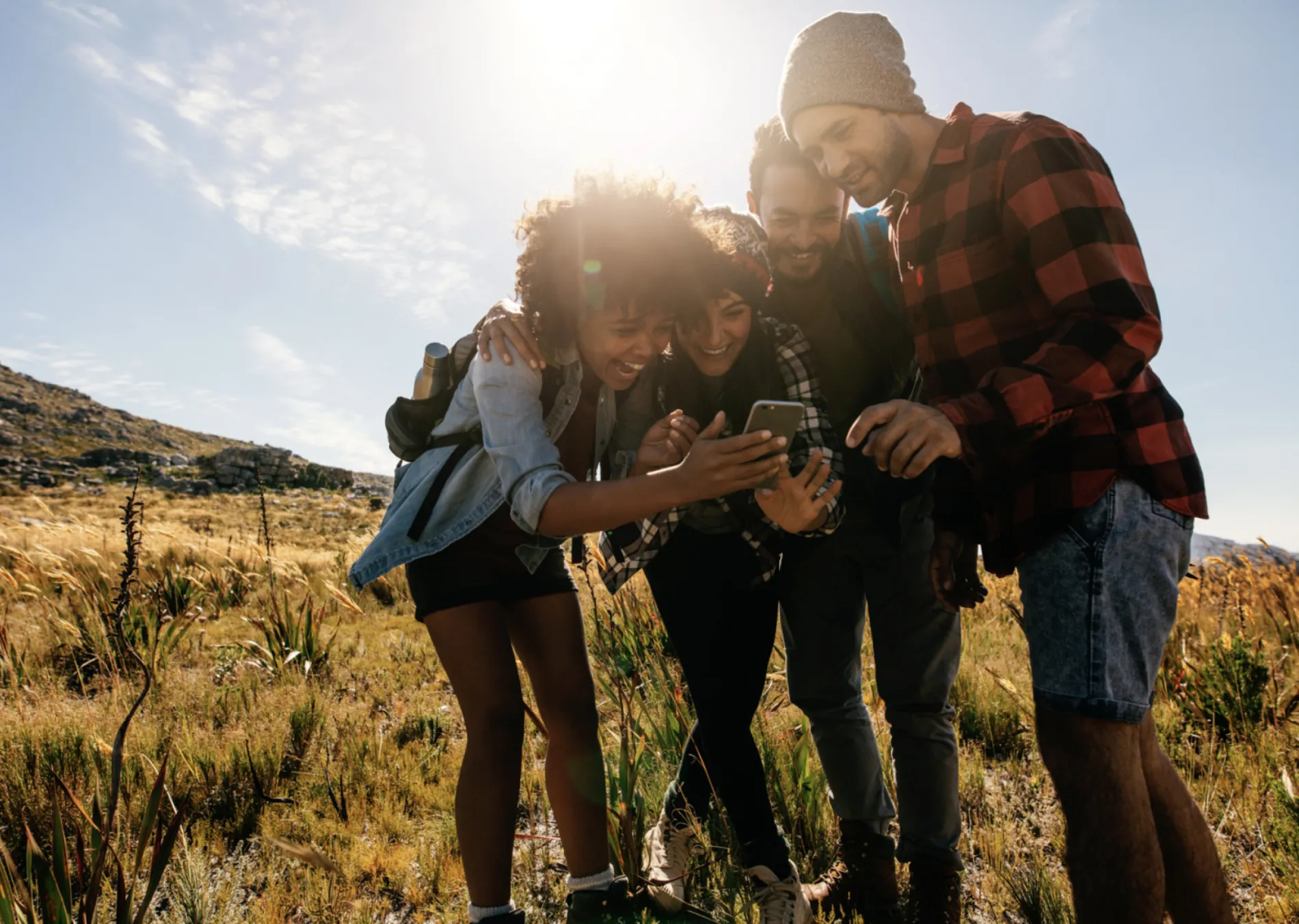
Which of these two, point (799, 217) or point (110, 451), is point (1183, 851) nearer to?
point (799, 217)

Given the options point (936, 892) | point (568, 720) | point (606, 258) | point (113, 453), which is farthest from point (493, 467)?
point (113, 453)

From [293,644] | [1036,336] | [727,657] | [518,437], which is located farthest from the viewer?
[293,644]

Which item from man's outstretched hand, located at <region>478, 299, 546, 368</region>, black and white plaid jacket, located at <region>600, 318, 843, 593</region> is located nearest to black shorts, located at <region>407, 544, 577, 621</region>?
black and white plaid jacket, located at <region>600, 318, 843, 593</region>

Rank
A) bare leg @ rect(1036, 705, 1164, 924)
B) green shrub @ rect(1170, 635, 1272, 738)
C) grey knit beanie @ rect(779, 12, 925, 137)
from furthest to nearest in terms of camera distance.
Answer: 1. green shrub @ rect(1170, 635, 1272, 738)
2. grey knit beanie @ rect(779, 12, 925, 137)
3. bare leg @ rect(1036, 705, 1164, 924)

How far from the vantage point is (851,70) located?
185 centimetres

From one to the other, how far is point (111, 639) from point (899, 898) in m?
5.05

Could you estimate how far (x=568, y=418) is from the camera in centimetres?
213

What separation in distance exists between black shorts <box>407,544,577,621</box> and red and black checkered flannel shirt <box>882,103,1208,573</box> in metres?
1.20

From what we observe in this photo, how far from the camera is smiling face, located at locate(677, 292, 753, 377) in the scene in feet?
6.80

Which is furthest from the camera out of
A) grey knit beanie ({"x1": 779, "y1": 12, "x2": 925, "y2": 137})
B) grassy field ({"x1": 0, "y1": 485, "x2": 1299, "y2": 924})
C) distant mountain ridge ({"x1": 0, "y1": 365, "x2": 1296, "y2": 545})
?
distant mountain ridge ({"x1": 0, "y1": 365, "x2": 1296, "y2": 545})

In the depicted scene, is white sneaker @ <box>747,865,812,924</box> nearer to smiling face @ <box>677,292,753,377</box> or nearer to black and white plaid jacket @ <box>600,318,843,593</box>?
black and white plaid jacket @ <box>600,318,843,593</box>

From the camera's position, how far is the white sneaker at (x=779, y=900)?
6.37 feet

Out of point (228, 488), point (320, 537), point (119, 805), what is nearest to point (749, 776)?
point (119, 805)

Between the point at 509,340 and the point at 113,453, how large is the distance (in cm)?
10225
